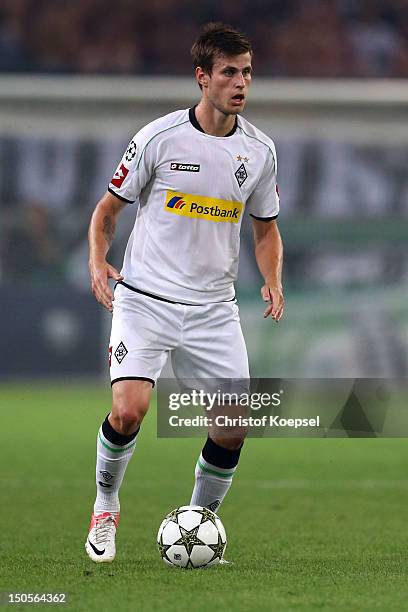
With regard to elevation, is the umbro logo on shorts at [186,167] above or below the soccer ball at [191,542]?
above

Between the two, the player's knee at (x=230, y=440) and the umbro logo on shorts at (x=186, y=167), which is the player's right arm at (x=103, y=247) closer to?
the umbro logo on shorts at (x=186, y=167)

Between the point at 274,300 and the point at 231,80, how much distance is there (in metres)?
0.91

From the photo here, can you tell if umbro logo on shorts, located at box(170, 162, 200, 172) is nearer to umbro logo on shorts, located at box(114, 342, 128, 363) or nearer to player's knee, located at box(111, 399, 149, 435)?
umbro logo on shorts, located at box(114, 342, 128, 363)

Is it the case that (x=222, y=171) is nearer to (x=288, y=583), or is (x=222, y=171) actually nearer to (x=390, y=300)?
(x=288, y=583)

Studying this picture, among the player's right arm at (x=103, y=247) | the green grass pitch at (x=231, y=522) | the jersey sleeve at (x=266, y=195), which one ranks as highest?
the jersey sleeve at (x=266, y=195)

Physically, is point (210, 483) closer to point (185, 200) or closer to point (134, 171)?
point (185, 200)

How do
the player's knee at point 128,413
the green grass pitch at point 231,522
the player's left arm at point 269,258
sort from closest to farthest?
the green grass pitch at point 231,522 → the player's knee at point 128,413 → the player's left arm at point 269,258

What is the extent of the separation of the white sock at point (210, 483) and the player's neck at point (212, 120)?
1330 mm

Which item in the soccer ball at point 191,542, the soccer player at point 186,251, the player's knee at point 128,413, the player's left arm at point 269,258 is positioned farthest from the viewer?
the player's left arm at point 269,258

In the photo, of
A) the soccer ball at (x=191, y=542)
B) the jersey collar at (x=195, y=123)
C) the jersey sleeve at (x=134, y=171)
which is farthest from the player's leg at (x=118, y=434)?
the jersey collar at (x=195, y=123)

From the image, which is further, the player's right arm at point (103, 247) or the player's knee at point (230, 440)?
the player's knee at point (230, 440)

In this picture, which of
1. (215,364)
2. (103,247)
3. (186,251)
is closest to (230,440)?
(215,364)

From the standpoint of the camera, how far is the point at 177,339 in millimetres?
4898

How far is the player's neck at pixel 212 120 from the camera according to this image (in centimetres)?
494
